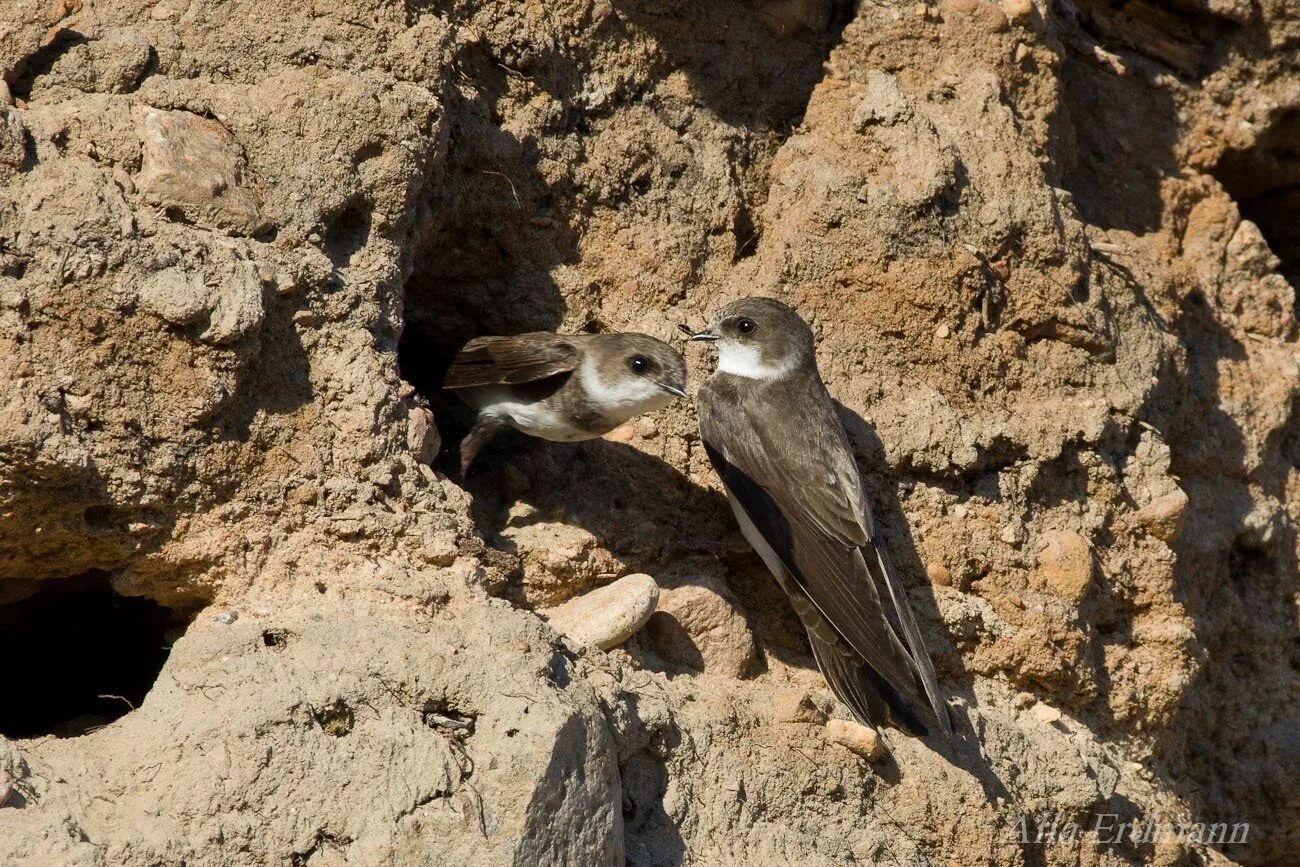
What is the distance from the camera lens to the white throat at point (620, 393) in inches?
176

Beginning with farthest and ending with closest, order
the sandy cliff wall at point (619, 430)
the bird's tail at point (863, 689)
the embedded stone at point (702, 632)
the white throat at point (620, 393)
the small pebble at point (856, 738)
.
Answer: the white throat at point (620, 393)
the bird's tail at point (863, 689)
the embedded stone at point (702, 632)
the small pebble at point (856, 738)
the sandy cliff wall at point (619, 430)

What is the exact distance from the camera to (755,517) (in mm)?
4512

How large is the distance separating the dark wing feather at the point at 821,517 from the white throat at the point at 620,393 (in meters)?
0.23

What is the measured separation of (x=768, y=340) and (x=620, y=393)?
19.9 inches

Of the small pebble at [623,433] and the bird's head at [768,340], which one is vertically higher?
the bird's head at [768,340]

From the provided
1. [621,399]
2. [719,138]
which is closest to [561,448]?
[621,399]

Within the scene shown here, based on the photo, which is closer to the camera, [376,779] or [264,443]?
[376,779]

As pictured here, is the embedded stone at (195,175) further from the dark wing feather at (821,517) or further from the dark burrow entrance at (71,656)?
the dark wing feather at (821,517)

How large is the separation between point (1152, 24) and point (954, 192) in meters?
1.58

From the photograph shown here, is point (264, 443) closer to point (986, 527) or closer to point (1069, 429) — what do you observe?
point (986, 527)

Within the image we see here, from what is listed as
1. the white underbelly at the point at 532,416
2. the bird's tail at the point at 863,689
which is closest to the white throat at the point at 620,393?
the white underbelly at the point at 532,416

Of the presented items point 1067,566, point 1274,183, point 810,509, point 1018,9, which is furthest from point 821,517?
point 1274,183

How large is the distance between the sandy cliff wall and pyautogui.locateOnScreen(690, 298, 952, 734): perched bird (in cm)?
13

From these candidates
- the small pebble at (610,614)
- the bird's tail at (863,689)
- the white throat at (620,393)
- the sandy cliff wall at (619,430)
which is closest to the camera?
the sandy cliff wall at (619,430)
